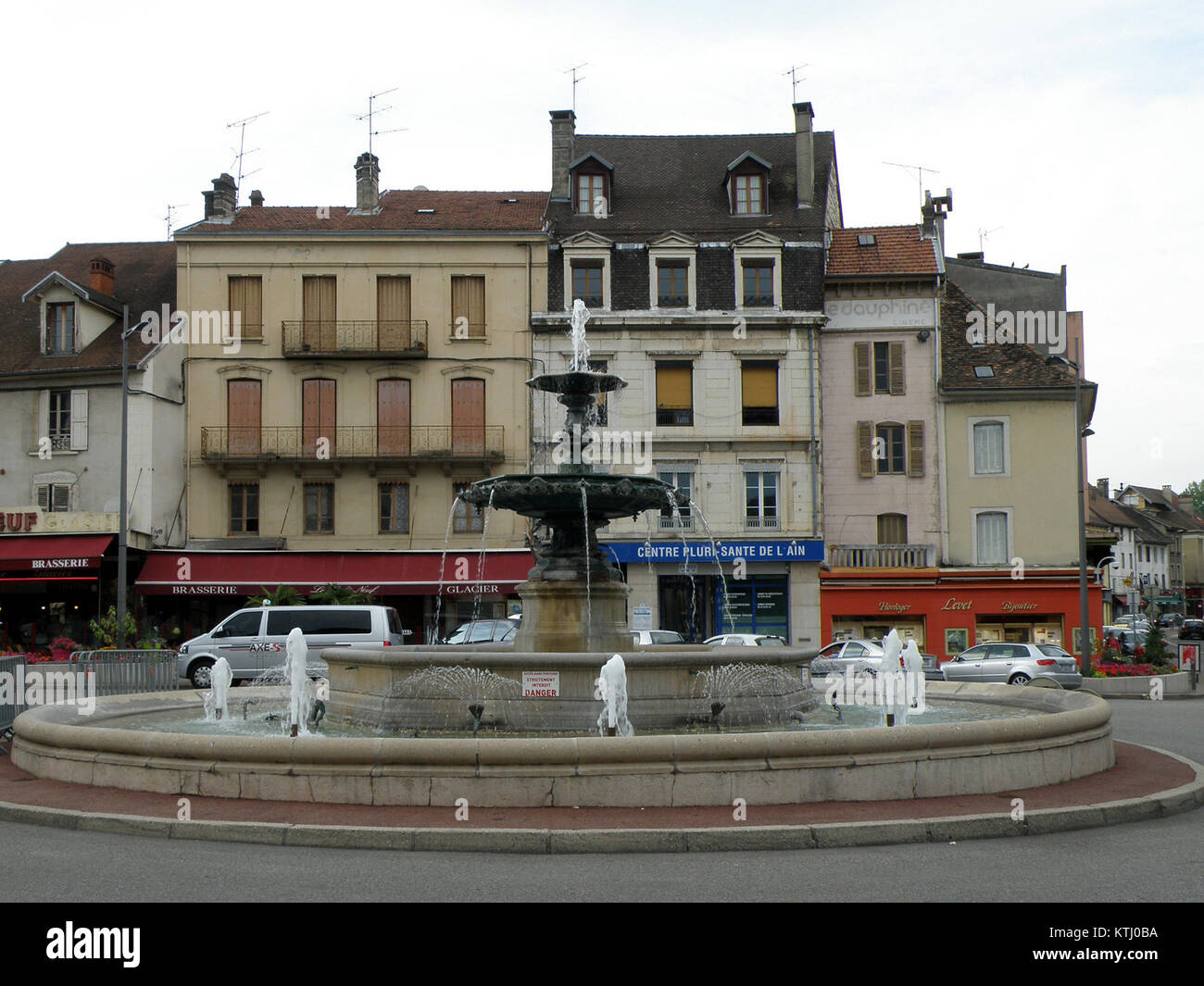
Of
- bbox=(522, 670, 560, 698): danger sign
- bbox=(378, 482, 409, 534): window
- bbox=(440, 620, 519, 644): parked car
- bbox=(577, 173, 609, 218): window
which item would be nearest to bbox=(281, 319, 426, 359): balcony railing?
bbox=(378, 482, 409, 534): window

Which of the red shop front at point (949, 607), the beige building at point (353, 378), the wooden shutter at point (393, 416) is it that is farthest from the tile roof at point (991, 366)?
the wooden shutter at point (393, 416)

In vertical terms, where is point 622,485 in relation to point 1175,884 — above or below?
above

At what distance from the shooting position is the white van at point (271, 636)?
2484cm

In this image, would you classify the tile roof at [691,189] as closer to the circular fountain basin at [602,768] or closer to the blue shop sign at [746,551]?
the blue shop sign at [746,551]

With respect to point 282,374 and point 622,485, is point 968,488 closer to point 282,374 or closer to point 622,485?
point 282,374

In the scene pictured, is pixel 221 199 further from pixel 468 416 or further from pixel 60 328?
pixel 468 416

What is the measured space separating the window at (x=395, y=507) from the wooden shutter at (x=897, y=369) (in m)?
14.6

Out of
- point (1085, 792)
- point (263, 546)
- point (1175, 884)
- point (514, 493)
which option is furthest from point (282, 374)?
point (1175, 884)

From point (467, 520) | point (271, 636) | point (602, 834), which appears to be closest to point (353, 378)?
point (467, 520)

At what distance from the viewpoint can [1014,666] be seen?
90.7ft

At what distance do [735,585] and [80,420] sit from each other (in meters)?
19.4
